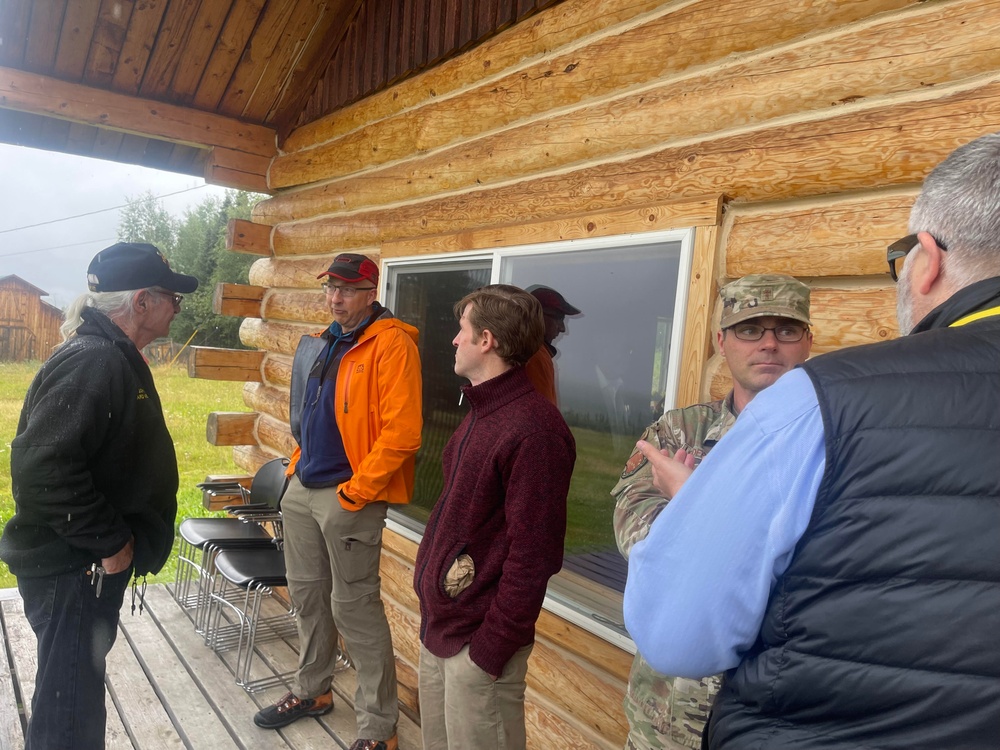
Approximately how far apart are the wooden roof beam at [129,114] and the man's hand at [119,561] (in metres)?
4.21

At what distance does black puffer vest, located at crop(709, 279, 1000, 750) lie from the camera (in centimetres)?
83

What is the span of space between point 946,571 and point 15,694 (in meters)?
4.58

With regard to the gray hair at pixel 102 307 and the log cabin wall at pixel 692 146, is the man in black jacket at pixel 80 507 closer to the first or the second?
the gray hair at pixel 102 307

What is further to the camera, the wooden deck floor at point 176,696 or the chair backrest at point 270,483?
the chair backrest at point 270,483

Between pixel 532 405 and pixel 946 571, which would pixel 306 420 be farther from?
pixel 946 571

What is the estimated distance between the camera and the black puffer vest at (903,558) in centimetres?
83

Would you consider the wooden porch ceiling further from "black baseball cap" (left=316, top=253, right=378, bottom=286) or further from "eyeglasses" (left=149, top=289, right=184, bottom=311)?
"eyeglasses" (left=149, top=289, right=184, bottom=311)

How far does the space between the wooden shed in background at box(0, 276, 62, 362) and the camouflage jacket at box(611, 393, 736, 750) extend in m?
18.7

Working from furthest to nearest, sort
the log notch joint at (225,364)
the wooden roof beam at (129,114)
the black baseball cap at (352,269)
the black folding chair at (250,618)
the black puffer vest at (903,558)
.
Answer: the log notch joint at (225,364), the wooden roof beam at (129,114), the black folding chair at (250,618), the black baseball cap at (352,269), the black puffer vest at (903,558)

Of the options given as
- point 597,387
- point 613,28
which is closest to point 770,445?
point 597,387

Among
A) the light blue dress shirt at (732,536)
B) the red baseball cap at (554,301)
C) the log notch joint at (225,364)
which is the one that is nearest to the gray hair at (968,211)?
the light blue dress shirt at (732,536)

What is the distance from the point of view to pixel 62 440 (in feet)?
7.73

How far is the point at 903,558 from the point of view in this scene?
33.7 inches

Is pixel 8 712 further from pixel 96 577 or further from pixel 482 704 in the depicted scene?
pixel 482 704
